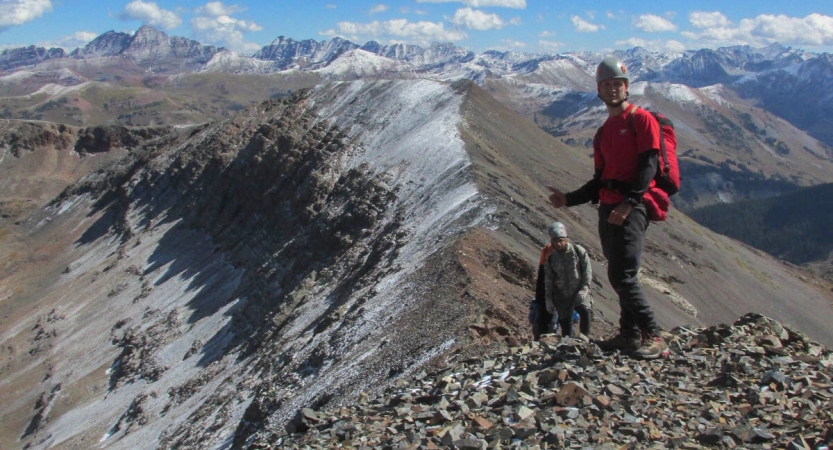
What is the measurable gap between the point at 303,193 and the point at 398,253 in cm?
2446

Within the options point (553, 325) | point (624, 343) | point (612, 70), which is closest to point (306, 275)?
point (553, 325)

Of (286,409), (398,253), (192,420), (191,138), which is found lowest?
(192,420)

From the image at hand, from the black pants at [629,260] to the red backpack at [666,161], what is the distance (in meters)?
0.64

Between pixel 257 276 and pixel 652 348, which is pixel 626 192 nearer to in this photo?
pixel 652 348

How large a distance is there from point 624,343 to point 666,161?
11.8 ft

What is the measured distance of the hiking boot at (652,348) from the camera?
38.4 ft

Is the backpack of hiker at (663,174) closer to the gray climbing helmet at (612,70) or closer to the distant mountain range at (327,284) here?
the gray climbing helmet at (612,70)

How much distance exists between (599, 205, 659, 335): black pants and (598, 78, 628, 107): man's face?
1.91 m

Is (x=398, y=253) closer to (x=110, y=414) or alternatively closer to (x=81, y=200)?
(x=110, y=414)

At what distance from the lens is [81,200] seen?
10300cm

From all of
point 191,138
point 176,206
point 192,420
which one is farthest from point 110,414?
point 191,138

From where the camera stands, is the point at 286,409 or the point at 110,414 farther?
the point at 110,414

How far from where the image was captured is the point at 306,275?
44.4 meters

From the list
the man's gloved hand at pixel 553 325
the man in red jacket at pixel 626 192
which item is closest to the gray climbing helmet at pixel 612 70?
the man in red jacket at pixel 626 192
